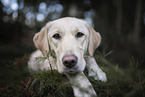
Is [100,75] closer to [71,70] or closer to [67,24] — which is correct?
[71,70]

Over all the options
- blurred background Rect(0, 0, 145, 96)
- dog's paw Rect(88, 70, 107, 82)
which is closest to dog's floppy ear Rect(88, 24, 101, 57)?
A: dog's paw Rect(88, 70, 107, 82)

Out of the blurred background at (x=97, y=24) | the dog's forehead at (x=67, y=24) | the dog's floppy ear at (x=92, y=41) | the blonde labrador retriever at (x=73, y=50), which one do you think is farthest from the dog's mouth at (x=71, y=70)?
the blurred background at (x=97, y=24)

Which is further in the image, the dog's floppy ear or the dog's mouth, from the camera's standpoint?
the dog's floppy ear

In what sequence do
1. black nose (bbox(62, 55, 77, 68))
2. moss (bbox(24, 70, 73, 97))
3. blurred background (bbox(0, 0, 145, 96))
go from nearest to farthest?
black nose (bbox(62, 55, 77, 68)), moss (bbox(24, 70, 73, 97)), blurred background (bbox(0, 0, 145, 96))

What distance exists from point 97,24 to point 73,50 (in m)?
6.93

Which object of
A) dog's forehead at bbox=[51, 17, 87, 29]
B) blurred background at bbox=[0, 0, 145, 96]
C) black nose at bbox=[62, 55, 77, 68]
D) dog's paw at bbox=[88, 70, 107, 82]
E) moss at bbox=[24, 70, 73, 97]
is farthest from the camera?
blurred background at bbox=[0, 0, 145, 96]

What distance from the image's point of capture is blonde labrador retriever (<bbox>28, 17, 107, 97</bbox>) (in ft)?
5.15

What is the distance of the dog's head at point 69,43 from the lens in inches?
62.0

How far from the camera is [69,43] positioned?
6.05ft

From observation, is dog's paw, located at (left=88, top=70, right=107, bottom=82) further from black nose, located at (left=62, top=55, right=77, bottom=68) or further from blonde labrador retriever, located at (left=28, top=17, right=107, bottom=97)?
black nose, located at (left=62, top=55, right=77, bottom=68)

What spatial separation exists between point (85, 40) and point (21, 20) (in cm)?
758

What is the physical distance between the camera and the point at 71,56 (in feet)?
5.05

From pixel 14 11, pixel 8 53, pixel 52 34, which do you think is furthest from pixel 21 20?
pixel 52 34

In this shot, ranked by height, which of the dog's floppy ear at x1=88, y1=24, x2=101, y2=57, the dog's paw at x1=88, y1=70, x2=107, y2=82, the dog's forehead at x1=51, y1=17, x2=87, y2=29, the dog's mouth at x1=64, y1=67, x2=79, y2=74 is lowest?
the dog's paw at x1=88, y1=70, x2=107, y2=82
